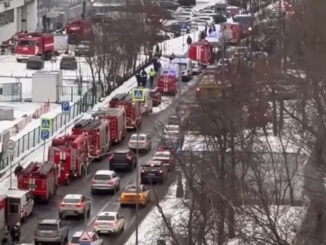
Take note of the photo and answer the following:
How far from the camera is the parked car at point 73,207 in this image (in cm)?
2383

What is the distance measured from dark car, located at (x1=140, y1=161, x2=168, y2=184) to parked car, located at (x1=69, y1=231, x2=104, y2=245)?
5.09m

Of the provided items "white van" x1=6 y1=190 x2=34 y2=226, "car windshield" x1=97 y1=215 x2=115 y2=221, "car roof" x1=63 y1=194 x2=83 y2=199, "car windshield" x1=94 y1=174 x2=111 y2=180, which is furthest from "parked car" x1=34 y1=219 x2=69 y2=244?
"car windshield" x1=94 y1=174 x2=111 y2=180

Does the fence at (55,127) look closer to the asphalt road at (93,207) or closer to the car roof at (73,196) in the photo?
the asphalt road at (93,207)

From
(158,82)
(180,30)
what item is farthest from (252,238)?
(180,30)

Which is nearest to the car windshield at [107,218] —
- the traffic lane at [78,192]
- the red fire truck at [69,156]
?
the traffic lane at [78,192]

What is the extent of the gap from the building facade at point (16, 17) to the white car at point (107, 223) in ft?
110

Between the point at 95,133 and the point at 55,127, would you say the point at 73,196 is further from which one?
the point at 55,127

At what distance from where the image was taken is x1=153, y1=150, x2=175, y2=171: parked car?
91.6 ft

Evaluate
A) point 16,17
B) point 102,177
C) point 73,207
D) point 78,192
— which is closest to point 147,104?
point 102,177

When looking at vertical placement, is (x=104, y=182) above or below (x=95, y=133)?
below

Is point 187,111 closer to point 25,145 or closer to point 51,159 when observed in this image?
point 51,159

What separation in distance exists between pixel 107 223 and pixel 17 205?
6.86 ft

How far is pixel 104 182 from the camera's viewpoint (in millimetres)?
26156

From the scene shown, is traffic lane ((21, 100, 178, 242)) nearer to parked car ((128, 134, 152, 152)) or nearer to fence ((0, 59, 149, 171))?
parked car ((128, 134, 152, 152))
